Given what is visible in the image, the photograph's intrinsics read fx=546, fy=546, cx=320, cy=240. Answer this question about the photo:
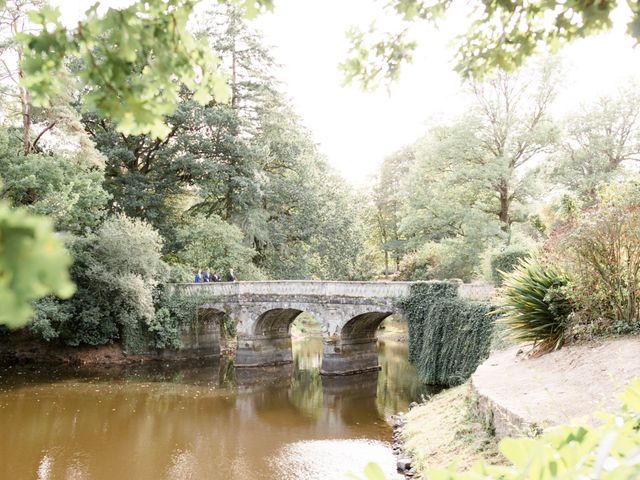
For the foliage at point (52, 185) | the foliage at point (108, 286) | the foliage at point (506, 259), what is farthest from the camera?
the foliage at point (108, 286)

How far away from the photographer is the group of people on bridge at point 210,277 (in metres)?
27.9

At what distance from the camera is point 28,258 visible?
1.10m

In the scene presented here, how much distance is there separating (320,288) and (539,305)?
47.3 feet

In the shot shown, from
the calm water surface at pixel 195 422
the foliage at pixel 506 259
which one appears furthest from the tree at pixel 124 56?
the foliage at pixel 506 259

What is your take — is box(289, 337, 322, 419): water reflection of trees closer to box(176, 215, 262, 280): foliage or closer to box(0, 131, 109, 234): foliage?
box(176, 215, 262, 280): foliage

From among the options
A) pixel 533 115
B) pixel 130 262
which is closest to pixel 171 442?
pixel 130 262

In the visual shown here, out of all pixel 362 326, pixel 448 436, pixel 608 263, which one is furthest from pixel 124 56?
pixel 362 326

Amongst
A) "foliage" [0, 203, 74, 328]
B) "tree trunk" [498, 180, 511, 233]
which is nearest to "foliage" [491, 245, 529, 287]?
"tree trunk" [498, 180, 511, 233]

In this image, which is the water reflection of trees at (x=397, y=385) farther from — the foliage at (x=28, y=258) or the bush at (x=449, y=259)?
the foliage at (x=28, y=258)

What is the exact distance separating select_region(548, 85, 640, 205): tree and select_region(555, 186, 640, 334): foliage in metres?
15.8

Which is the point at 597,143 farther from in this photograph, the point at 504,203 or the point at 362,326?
the point at 362,326

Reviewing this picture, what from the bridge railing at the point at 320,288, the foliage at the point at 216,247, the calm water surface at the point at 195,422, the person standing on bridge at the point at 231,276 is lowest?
the calm water surface at the point at 195,422

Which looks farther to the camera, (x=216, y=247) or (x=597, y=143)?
(x=216, y=247)

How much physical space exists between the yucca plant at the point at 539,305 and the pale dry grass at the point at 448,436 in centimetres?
186
